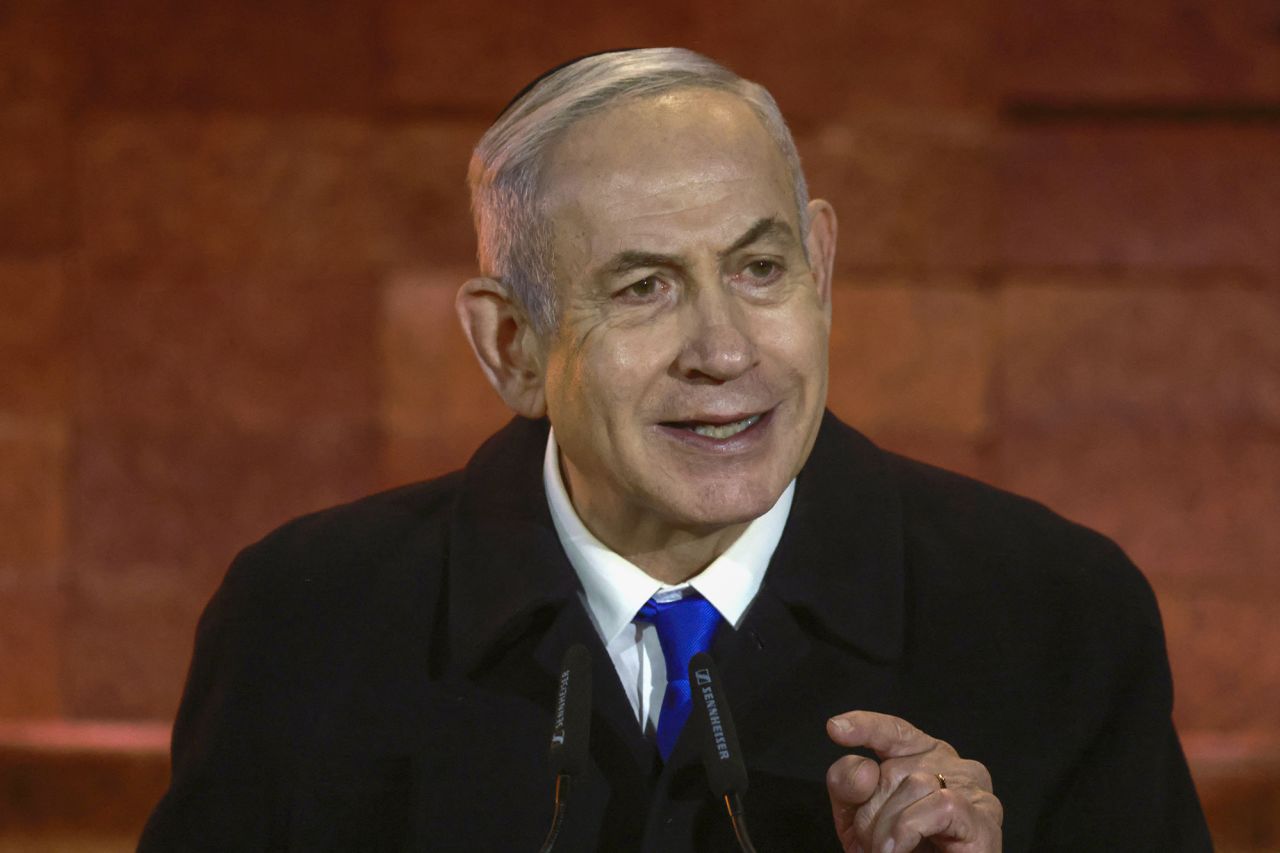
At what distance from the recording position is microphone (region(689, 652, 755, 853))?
1352 mm

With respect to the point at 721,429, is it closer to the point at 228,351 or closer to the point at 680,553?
the point at 680,553

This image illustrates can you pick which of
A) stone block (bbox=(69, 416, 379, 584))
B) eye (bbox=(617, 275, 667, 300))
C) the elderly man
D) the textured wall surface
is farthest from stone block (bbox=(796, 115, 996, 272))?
eye (bbox=(617, 275, 667, 300))

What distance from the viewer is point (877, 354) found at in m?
3.03

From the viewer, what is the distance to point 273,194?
9.91ft

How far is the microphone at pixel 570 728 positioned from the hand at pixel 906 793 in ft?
0.75

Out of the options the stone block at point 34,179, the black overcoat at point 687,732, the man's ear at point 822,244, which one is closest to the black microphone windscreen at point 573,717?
the black overcoat at point 687,732

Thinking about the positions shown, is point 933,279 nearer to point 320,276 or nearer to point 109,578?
point 320,276

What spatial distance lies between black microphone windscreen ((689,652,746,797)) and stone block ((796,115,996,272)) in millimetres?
1691

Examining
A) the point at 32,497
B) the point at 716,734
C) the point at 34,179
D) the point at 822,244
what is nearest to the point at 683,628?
the point at 716,734

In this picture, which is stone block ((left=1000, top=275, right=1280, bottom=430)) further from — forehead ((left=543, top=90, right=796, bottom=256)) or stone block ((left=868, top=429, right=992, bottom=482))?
forehead ((left=543, top=90, right=796, bottom=256))

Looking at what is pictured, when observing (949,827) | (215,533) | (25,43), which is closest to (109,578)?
(215,533)

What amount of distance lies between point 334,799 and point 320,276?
1.54 m

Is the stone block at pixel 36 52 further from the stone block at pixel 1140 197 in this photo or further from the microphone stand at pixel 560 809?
the microphone stand at pixel 560 809

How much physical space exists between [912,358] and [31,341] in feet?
5.89
